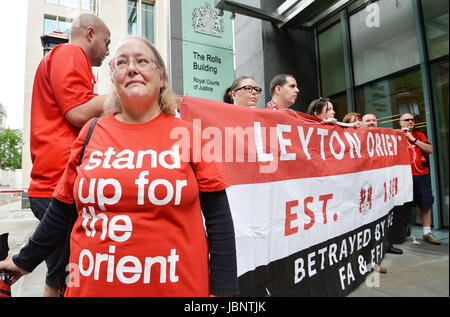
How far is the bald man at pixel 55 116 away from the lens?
135 cm

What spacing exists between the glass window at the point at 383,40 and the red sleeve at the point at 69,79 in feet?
18.1

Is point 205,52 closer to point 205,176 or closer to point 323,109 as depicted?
point 323,109

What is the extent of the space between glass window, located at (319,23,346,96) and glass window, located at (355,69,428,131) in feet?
1.82

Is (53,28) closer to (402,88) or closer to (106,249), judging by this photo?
(106,249)

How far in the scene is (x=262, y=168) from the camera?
2.06 metres

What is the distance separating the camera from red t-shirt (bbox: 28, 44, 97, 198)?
1.36m

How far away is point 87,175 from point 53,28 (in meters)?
2.59

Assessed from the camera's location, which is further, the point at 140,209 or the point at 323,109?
the point at 323,109

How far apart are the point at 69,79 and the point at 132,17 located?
354 centimetres

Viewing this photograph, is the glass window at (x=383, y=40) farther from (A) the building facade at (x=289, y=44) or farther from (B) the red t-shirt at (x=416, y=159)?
(B) the red t-shirt at (x=416, y=159)

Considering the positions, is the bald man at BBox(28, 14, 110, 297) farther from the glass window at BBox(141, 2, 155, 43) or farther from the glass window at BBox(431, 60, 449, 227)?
the glass window at BBox(141, 2, 155, 43)

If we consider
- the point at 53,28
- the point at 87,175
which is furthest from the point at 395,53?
the point at 87,175

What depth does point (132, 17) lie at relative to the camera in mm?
4297

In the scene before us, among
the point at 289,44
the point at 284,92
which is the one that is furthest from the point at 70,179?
the point at 289,44
